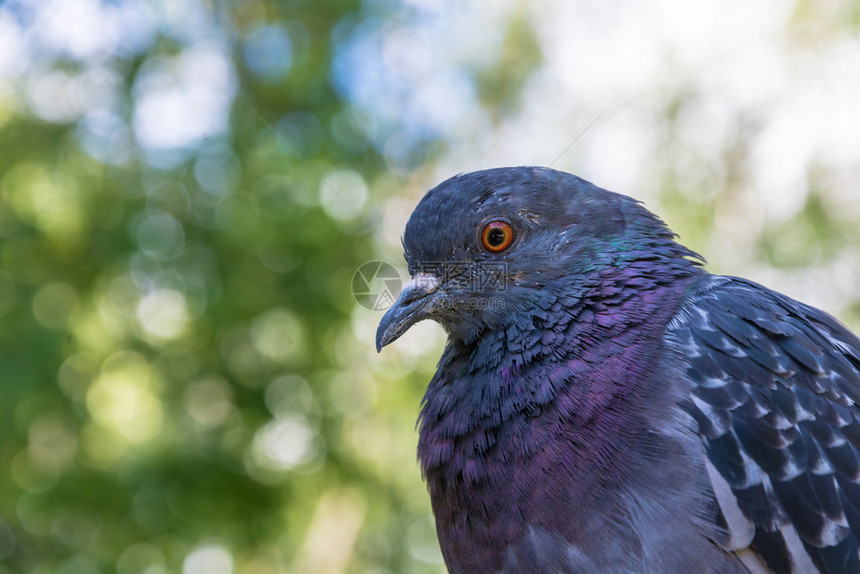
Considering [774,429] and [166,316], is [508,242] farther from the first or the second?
[166,316]

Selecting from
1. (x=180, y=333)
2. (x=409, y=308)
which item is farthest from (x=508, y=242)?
(x=180, y=333)

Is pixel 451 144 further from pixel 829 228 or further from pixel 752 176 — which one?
pixel 829 228

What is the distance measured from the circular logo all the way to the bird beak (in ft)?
3.42

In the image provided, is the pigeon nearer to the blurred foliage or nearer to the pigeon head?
the pigeon head

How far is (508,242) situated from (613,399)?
0.86 metres

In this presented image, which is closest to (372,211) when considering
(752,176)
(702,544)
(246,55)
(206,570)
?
(246,55)

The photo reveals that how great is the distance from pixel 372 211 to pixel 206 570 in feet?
12.2

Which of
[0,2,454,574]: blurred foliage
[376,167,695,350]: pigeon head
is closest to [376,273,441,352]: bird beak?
[376,167,695,350]: pigeon head

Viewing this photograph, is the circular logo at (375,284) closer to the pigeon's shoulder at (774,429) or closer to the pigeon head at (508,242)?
the pigeon head at (508,242)

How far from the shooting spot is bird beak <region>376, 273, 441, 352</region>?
3064 millimetres

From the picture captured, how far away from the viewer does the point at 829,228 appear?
7844 mm

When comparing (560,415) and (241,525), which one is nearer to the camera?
(560,415)

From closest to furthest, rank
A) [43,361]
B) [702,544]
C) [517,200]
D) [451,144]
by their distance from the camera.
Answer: [702,544] < [517,200] < [43,361] < [451,144]

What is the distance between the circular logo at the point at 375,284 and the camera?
4.64 m
